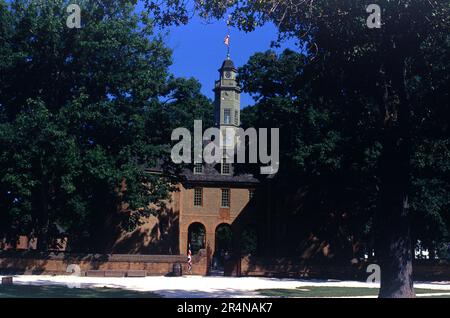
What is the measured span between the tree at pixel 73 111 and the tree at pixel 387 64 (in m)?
17.2

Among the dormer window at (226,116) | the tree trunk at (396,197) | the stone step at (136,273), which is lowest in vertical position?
the stone step at (136,273)

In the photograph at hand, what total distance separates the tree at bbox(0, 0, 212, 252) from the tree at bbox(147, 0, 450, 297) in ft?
56.6

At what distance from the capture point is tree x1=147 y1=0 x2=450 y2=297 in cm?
1766

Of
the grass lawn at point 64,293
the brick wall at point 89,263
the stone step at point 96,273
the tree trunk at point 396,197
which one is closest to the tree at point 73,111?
the brick wall at point 89,263

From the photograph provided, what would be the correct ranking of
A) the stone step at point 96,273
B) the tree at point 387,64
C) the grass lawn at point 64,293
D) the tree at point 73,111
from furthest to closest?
the stone step at point 96,273 → the tree at point 73,111 → the grass lawn at point 64,293 → the tree at point 387,64

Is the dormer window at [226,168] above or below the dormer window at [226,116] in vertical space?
below

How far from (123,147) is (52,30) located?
8491 mm

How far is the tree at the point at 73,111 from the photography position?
33.7 m

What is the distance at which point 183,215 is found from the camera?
185 feet

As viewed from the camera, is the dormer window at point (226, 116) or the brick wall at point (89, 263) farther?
the dormer window at point (226, 116)

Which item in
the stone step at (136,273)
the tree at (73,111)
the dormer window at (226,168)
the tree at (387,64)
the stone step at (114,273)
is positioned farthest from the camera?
the dormer window at (226,168)

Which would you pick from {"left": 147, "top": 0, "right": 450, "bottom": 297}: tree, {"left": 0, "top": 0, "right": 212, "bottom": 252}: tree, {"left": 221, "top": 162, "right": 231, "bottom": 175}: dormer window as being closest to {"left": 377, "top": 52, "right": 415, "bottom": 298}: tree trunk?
{"left": 147, "top": 0, "right": 450, "bottom": 297}: tree

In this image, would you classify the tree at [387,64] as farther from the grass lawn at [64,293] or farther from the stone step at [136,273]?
the stone step at [136,273]
